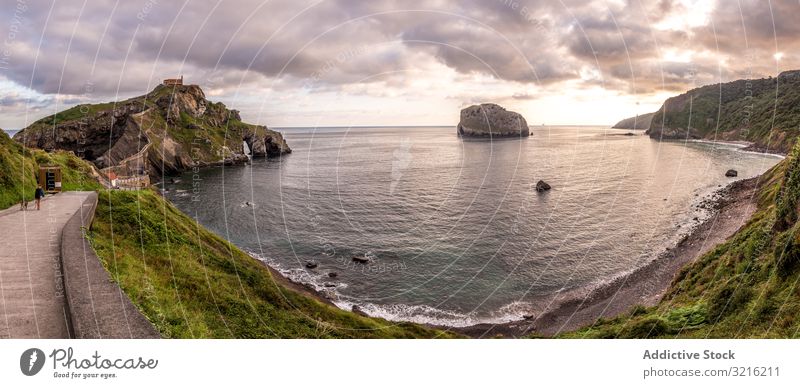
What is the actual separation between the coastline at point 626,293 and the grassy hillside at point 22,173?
98.0 feet

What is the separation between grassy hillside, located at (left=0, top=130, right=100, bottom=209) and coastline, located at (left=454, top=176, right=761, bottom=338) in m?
29.9

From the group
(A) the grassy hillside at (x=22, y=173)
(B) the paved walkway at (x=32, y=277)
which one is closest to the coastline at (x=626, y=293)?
(B) the paved walkway at (x=32, y=277)

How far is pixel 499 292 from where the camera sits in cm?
3709

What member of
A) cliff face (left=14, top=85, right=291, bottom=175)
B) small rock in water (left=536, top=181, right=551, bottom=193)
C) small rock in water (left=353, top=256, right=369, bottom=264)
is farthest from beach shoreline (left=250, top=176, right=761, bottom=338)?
cliff face (left=14, top=85, right=291, bottom=175)

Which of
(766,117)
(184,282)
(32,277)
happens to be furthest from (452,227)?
(766,117)

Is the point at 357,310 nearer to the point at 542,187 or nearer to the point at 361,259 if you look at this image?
the point at 361,259

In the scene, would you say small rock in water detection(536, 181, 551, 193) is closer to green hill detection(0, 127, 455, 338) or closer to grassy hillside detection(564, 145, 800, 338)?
grassy hillside detection(564, 145, 800, 338)

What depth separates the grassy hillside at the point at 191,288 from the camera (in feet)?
45.6

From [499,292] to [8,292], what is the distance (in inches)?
1326

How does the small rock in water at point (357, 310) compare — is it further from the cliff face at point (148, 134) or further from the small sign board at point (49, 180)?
the cliff face at point (148, 134)

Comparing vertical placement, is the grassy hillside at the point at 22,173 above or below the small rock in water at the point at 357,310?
above

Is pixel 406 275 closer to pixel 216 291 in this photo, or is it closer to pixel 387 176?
pixel 216 291

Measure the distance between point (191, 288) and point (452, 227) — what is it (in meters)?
39.8
